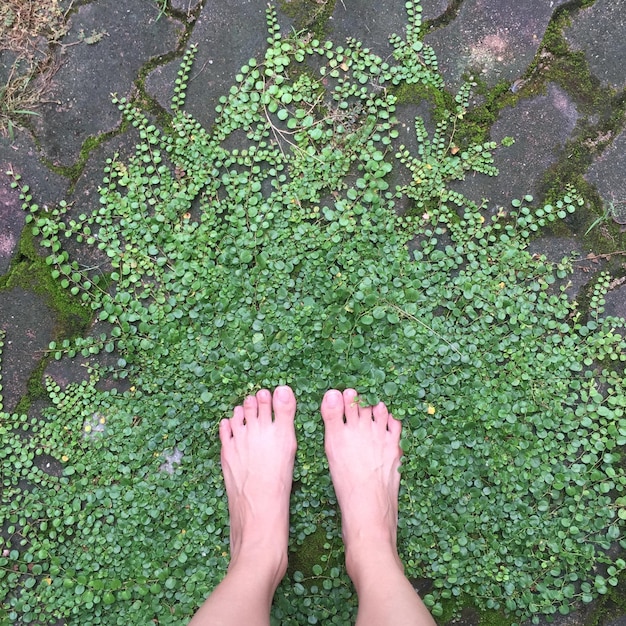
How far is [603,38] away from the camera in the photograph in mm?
2494

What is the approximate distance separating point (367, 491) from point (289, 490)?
36cm

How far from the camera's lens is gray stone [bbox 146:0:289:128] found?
2520 mm

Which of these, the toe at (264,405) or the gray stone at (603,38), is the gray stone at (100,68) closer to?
the toe at (264,405)

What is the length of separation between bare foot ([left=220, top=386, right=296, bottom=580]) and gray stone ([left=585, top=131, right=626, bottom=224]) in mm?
1793

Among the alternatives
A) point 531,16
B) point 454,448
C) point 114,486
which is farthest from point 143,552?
point 531,16

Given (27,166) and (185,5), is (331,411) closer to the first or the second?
(27,166)

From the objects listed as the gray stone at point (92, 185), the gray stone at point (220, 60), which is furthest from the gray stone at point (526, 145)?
the gray stone at point (92, 185)

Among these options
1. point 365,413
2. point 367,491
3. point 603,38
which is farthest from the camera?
point 603,38

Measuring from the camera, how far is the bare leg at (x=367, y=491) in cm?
209

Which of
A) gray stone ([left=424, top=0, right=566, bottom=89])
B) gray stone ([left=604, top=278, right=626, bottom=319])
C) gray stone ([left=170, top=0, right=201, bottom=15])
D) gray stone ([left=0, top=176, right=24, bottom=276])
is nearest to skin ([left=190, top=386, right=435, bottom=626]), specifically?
gray stone ([left=604, top=278, right=626, bottom=319])

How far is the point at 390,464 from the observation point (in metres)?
2.38

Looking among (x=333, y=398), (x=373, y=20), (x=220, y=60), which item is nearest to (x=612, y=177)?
(x=373, y=20)

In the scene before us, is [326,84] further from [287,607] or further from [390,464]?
[287,607]

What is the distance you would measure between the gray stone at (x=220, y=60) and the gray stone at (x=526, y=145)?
1.24 metres
